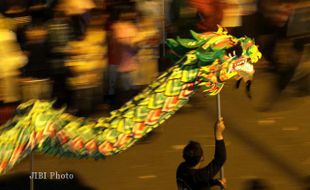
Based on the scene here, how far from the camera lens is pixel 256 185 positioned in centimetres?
745

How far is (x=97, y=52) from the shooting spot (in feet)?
27.9

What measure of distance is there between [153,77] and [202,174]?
145 inches

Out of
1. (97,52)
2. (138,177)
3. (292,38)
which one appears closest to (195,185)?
(138,177)

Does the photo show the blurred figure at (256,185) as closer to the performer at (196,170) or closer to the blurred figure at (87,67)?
the performer at (196,170)

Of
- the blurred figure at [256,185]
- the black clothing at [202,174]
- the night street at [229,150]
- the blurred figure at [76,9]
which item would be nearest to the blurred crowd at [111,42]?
the blurred figure at [76,9]

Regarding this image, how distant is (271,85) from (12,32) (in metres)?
3.26

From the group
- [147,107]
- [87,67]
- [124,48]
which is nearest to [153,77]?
[124,48]

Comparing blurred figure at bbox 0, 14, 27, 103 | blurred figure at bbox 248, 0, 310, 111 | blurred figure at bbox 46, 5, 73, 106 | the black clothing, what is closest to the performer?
the black clothing

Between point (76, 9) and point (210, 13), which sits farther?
point (76, 9)

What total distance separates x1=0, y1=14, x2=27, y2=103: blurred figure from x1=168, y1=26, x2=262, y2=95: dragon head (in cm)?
313

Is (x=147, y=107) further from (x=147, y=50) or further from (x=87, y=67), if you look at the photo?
(x=147, y=50)

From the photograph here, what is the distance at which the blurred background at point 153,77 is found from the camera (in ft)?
25.8

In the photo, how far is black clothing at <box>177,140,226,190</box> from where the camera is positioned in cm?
541

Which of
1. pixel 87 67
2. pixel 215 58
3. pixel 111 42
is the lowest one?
pixel 87 67
